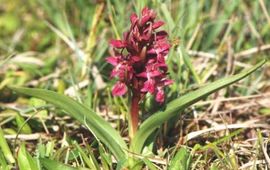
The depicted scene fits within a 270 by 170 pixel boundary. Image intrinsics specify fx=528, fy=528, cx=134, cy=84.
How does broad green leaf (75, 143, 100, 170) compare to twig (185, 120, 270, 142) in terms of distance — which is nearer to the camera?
broad green leaf (75, 143, 100, 170)

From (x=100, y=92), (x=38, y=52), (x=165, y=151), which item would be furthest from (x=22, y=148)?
(x=38, y=52)

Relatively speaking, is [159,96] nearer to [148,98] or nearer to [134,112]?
[134,112]

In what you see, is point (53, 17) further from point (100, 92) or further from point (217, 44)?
point (217, 44)

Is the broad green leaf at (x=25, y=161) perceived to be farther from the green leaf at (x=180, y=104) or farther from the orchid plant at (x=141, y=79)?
the green leaf at (x=180, y=104)

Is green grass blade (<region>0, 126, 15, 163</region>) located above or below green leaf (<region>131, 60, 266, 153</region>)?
below

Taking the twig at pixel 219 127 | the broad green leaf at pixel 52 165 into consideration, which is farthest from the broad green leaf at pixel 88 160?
the twig at pixel 219 127

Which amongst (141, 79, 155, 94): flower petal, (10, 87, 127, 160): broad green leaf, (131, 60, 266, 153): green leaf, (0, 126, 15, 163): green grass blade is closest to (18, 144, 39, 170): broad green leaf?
(0, 126, 15, 163): green grass blade

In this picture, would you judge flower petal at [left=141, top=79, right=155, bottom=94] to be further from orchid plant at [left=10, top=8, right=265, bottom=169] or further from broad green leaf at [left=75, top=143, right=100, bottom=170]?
broad green leaf at [left=75, top=143, right=100, bottom=170]
